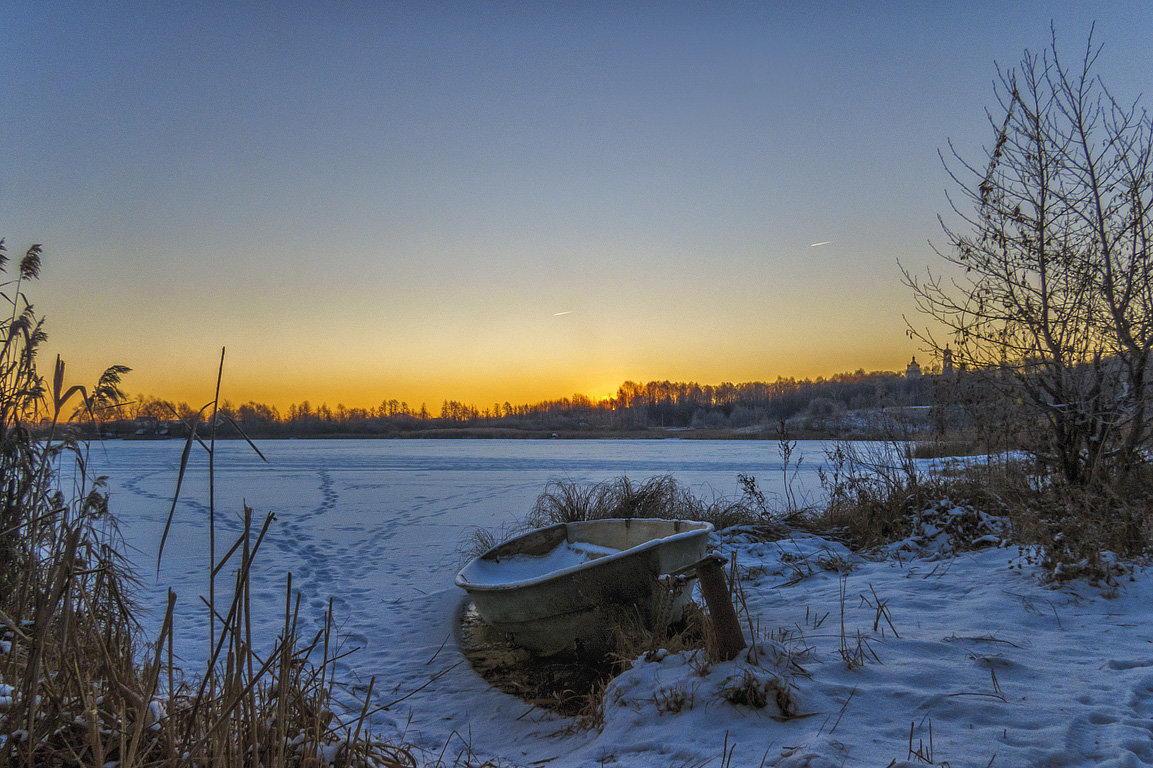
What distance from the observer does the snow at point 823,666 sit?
2.58 m

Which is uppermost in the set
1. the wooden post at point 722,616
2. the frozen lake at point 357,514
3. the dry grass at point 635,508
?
the wooden post at point 722,616

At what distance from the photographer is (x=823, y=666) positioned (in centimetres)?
328

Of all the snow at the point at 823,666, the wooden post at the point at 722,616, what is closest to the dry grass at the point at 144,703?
the snow at the point at 823,666

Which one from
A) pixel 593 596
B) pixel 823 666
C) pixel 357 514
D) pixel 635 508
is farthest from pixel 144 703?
pixel 357 514

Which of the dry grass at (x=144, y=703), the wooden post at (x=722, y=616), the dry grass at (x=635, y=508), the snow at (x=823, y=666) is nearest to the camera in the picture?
the dry grass at (x=144, y=703)

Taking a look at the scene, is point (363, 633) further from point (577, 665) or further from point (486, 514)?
point (486, 514)

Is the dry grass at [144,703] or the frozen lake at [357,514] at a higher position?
the dry grass at [144,703]

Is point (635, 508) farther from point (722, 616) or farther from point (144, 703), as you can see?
point (144, 703)

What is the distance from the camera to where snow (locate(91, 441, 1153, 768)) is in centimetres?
258

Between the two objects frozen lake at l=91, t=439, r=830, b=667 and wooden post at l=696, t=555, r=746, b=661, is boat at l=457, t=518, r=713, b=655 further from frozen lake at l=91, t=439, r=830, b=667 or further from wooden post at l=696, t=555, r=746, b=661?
frozen lake at l=91, t=439, r=830, b=667

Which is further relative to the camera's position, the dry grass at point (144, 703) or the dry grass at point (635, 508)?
the dry grass at point (635, 508)

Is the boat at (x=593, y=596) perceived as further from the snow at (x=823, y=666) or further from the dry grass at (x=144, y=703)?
the dry grass at (x=144, y=703)

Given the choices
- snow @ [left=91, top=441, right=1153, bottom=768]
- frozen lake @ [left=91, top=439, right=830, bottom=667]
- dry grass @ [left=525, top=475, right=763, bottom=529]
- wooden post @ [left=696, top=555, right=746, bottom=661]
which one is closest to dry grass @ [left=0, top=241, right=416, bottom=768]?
snow @ [left=91, top=441, right=1153, bottom=768]

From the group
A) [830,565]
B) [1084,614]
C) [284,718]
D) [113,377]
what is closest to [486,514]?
[830,565]
